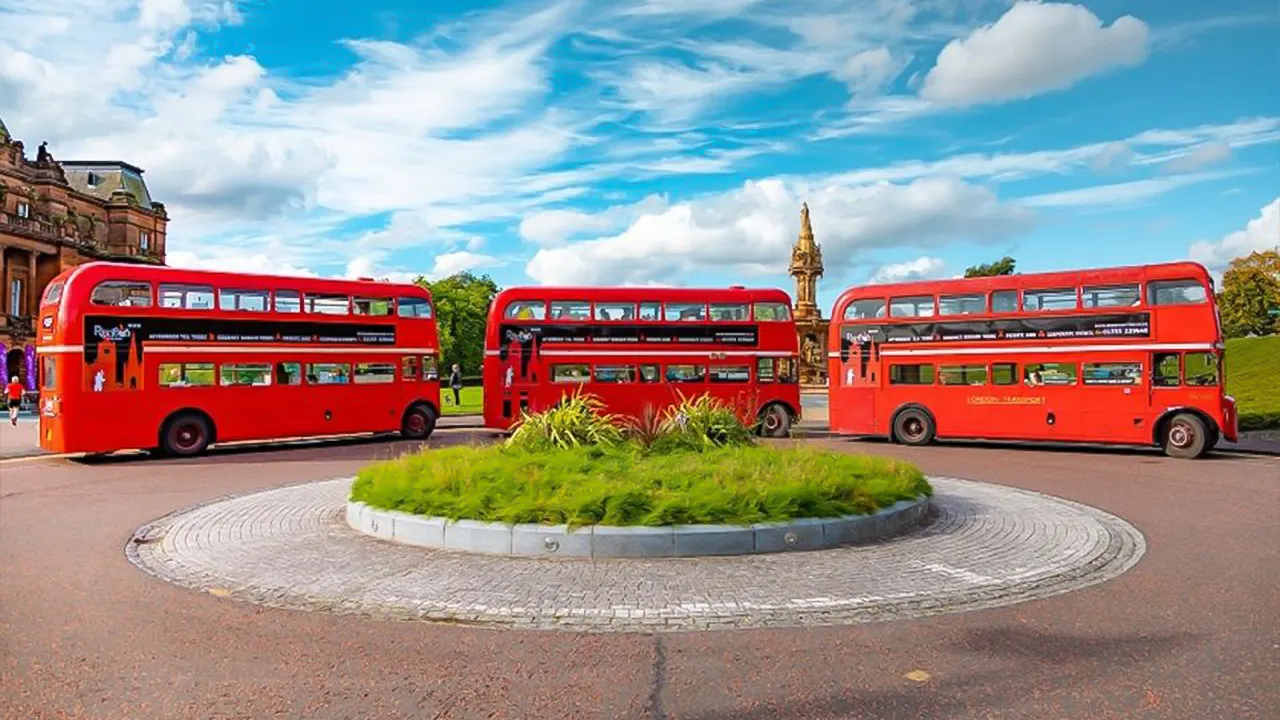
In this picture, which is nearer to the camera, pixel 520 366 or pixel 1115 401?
pixel 1115 401

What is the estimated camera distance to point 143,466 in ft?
57.9

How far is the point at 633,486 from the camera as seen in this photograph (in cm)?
906

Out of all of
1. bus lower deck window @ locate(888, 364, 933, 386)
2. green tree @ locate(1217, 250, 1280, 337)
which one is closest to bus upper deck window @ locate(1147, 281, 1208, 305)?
bus lower deck window @ locate(888, 364, 933, 386)

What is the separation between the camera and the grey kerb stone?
8.25m

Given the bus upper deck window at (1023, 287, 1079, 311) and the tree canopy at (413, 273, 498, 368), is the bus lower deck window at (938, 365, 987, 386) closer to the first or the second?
the bus upper deck window at (1023, 287, 1079, 311)

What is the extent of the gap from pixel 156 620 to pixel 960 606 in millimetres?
6245

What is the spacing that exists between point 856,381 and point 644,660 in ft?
59.8

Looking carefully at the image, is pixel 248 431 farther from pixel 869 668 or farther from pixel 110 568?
pixel 869 668

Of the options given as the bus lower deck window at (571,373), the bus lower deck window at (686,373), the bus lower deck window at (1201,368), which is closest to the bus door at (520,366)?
the bus lower deck window at (571,373)

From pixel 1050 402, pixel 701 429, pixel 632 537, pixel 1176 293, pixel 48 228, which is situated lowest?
pixel 632 537

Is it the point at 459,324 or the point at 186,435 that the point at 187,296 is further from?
the point at 459,324

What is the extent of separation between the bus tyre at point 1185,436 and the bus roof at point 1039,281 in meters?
3.13

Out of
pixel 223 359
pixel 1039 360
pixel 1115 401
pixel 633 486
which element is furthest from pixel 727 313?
pixel 633 486

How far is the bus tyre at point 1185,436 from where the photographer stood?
18391 mm
